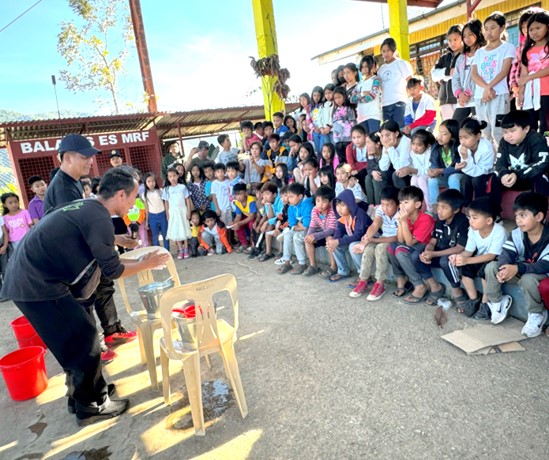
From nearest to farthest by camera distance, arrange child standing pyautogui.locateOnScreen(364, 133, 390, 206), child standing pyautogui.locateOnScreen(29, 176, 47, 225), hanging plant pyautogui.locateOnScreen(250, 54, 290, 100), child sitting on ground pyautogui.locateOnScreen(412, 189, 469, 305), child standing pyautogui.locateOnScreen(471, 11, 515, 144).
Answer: child sitting on ground pyautogui.locateOnScreen(412, 189, 469, 305)
child standing pyautogui.locateOnScreen(471, 11, 515, 144)
child standing pyautogui.locateOnScreen(364, 133, 390, 206)
child standing pyautogui.locateOnScreen(29, 176, 47, 225)
hanging plant pyautogui.locateOnScreen(250, 54, 290, 100)

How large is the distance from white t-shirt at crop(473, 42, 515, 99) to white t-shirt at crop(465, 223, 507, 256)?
194cm

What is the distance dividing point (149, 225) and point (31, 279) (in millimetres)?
5518

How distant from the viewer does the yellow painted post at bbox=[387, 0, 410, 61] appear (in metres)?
9.69

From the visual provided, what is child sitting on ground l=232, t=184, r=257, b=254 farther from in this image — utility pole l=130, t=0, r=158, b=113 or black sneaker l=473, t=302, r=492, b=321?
utility pole l=130, t=0, r=158, b=113

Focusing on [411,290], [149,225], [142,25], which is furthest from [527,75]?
[142,25]

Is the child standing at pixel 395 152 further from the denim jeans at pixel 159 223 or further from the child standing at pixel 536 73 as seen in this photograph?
the denim jeans at pixel 159 223

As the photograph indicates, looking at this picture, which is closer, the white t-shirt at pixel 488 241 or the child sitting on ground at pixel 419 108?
the white t-shirt at pixel 488 241

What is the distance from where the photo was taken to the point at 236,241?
7980 millimetres

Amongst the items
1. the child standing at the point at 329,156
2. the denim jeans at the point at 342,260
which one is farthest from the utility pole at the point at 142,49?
the denim jeans at the point at 342,260

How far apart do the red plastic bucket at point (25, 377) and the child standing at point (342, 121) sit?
4.75m

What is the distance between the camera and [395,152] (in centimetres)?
501

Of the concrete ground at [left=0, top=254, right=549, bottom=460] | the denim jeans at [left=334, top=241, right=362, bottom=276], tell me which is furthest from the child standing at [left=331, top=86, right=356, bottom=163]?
the concrete ground at [left=0, top=254, right=549, bottom=460]

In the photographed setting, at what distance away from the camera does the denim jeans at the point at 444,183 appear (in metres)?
4.25

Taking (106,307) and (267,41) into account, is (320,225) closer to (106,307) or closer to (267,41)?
(106,307)
